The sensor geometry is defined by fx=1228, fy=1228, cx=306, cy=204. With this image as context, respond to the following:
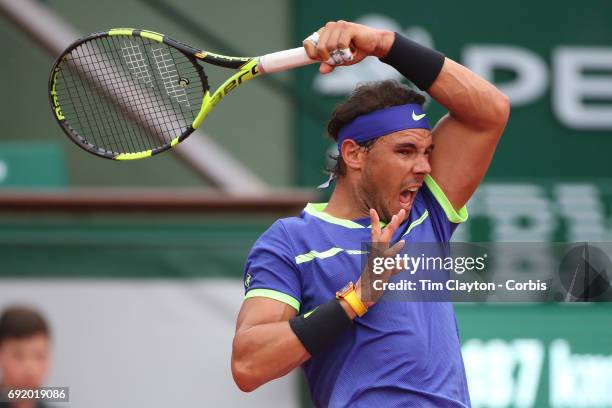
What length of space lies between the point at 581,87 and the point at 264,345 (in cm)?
612

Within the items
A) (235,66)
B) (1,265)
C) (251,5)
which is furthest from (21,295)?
(251,5)

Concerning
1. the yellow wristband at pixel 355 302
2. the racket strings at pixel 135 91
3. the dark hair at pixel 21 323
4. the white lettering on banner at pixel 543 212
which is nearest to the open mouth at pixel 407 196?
the yellow wristband at pixel 355 302

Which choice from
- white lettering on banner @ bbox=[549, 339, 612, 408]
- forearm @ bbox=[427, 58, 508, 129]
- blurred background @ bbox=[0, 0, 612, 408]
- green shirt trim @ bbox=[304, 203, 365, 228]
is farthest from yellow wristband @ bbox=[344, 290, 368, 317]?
→ white lettering on banner @ bbox=[549, 339, 612, 408]

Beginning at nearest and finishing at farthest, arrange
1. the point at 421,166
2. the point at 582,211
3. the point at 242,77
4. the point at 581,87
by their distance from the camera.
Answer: the point at 421,166 → the point at 242,77 → the point at 582,211 → the point at 581,87

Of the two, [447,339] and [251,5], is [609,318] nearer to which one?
[447,339]

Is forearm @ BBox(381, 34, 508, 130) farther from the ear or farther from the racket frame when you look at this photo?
the racket frame

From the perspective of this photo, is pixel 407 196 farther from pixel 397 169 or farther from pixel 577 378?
pixel 577 378

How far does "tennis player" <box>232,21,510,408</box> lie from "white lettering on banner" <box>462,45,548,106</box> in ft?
17.6

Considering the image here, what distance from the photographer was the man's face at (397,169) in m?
3.46

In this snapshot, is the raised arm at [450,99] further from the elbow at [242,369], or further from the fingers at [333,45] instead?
the elbow at [242,369]

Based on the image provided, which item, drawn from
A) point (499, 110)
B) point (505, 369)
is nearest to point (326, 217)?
point (499, 110)

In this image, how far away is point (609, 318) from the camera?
6004 mm

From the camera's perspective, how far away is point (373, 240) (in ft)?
10.6

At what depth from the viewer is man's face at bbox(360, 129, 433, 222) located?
3.46 m
